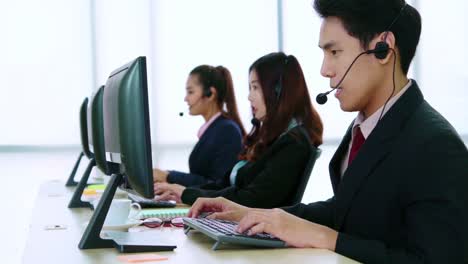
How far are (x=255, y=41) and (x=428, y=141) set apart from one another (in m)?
3.36

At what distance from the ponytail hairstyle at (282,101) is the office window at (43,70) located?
2237 millimetres

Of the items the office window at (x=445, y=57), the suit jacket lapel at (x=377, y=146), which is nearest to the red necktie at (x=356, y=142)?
the suit jacket lapel at (x=377, y=146)

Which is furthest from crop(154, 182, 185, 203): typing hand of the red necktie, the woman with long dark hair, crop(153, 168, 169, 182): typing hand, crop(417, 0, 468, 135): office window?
crop(417, 0, 468, 135): office window

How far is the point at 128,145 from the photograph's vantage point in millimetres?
1217

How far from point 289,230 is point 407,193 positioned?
26cm

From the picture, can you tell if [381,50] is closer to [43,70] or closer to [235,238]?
[235,238]

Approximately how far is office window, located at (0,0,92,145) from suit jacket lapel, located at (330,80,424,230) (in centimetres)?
316

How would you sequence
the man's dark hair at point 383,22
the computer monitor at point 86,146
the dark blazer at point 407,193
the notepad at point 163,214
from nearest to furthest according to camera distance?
the dark blazer at point 407,193 < the man's dark hair at point 383,22 < the notepad at point 163,214 < the computer monitor at point 86,146

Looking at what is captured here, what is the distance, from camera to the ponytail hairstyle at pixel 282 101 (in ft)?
7.15

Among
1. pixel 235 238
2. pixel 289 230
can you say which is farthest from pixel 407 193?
pixel 235 238

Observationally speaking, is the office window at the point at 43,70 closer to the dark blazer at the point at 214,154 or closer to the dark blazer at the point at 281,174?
the dark blazer at the point at 214,154

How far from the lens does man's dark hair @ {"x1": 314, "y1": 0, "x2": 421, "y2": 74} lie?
1337 millimetres

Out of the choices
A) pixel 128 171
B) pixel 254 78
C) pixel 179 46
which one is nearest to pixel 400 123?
pixel 128 171

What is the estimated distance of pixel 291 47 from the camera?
14.9 feet
